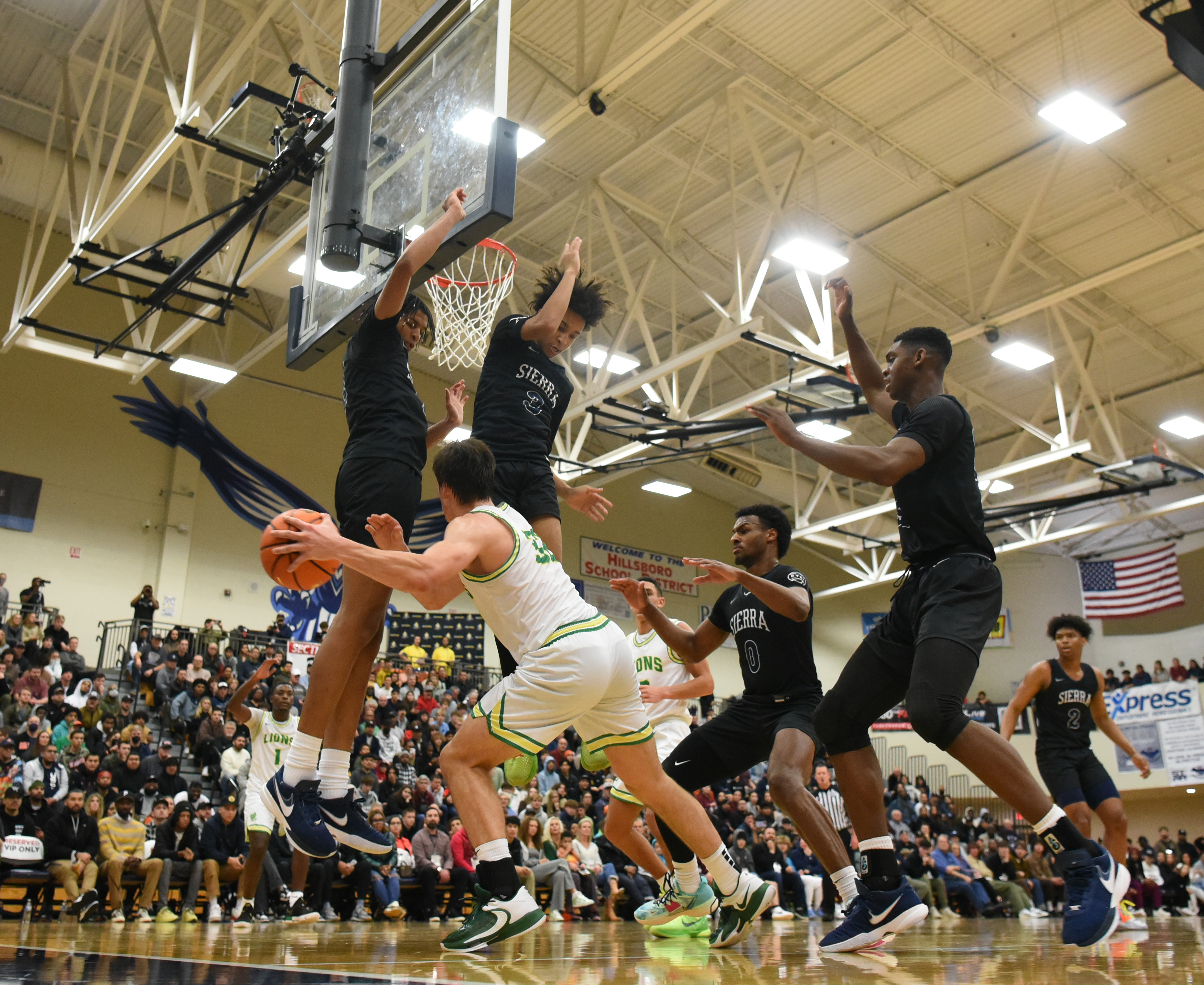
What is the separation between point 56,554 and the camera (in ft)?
59.5

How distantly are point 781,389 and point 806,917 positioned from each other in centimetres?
699

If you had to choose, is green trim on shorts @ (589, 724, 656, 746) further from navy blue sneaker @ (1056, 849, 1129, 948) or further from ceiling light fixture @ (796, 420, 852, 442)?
ceiling light fixture @ (796, 420, 852, 442)

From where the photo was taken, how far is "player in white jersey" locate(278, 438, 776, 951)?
3.59 meters

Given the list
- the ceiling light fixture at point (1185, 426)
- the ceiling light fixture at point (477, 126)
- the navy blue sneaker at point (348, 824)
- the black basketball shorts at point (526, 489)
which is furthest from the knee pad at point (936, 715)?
the ceiling light fixture at point (1185, 426)

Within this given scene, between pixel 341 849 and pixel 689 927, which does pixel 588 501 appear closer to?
pixel 689 927

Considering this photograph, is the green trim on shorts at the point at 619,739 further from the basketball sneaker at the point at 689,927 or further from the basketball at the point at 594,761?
the basketball sneaker at the point at 689,927

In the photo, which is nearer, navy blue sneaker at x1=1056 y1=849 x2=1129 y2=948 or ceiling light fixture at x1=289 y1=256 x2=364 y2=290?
navy blue sneaker at x1=1056 y1=849 x2=1129 y2=948

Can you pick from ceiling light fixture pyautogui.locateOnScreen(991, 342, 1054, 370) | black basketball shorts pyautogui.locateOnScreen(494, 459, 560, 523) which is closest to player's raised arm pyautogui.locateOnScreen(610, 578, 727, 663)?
black basketball shorts pyautogui.locateOnScreen(494, 459, 560, 523)

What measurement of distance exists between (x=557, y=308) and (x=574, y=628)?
5.42 ft

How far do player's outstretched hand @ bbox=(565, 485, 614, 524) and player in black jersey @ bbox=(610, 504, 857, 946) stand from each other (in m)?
0.39

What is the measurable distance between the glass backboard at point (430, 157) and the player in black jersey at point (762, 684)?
173cm

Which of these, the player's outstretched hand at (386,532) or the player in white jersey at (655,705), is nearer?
the player's outstretched hand at (386,532)

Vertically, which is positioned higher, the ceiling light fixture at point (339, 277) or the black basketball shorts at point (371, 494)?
the ceiling light fixture at point (339, 277)

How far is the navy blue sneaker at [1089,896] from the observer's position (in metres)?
3.65
